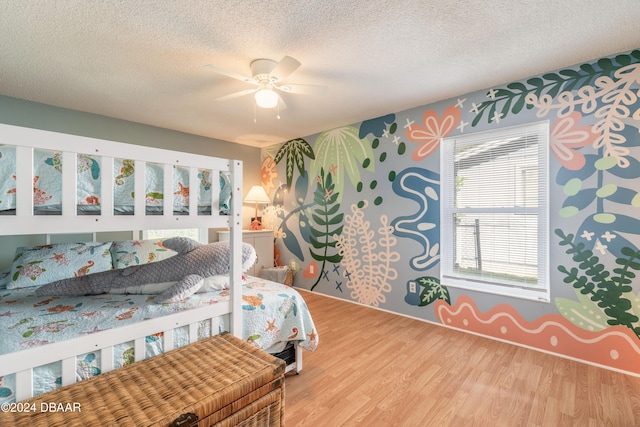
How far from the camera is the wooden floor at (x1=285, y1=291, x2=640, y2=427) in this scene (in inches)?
58.3

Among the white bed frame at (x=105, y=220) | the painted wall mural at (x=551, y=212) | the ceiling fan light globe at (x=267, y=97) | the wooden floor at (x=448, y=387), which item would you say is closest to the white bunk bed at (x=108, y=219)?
the white bed frame at (x=105, y=220)

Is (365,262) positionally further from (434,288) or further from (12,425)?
(12,425)

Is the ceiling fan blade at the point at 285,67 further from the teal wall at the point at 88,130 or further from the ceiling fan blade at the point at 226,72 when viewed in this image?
the teal wall at the point at 88,130

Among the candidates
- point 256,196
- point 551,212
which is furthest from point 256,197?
point 551,212

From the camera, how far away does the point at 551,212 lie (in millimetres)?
2176

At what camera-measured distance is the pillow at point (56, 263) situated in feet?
6.15

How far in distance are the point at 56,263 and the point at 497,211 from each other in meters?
3.64

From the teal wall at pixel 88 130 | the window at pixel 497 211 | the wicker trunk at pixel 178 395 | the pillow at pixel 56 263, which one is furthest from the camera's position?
the teal wall at pixel 88 130

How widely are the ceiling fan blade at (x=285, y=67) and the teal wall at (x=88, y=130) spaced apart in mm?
2376

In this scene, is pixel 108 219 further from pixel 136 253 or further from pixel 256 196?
pixel 256 196

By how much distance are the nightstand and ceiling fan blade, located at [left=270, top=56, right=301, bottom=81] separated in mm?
2424

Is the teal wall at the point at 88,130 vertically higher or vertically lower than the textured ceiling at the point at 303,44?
lower

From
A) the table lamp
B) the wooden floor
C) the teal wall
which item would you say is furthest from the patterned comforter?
the table lamp

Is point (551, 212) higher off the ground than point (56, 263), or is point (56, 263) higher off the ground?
point (551, 212)
